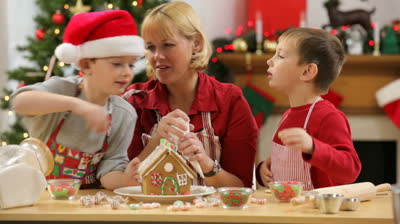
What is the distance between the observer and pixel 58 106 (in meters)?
1.48

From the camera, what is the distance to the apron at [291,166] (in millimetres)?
1662

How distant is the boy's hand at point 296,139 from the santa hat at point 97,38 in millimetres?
594

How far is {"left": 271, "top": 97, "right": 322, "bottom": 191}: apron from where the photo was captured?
166 cm

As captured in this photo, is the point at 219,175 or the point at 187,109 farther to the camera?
the point at 187,109

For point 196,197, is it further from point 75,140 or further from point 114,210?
point 75,140

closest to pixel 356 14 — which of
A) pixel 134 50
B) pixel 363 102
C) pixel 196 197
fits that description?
pixel 363 102

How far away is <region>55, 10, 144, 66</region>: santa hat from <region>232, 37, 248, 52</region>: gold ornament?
237 cm

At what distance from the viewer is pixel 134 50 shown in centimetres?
172

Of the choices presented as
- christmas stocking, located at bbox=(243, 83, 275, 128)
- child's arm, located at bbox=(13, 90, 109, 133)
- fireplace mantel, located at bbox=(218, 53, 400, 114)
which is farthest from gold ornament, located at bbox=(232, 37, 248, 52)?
child's arm, located at bbox=(13, 90, 109, 133)

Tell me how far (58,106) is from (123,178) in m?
0.31

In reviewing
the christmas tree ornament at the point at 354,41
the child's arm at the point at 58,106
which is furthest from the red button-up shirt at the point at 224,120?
the christmas tree ornament at the point at 354,41

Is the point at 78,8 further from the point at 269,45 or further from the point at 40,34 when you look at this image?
the point at 269,45

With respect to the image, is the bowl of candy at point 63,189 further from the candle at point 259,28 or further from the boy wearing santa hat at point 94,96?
the candle at point 259,28

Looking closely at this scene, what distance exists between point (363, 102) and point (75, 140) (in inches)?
114
